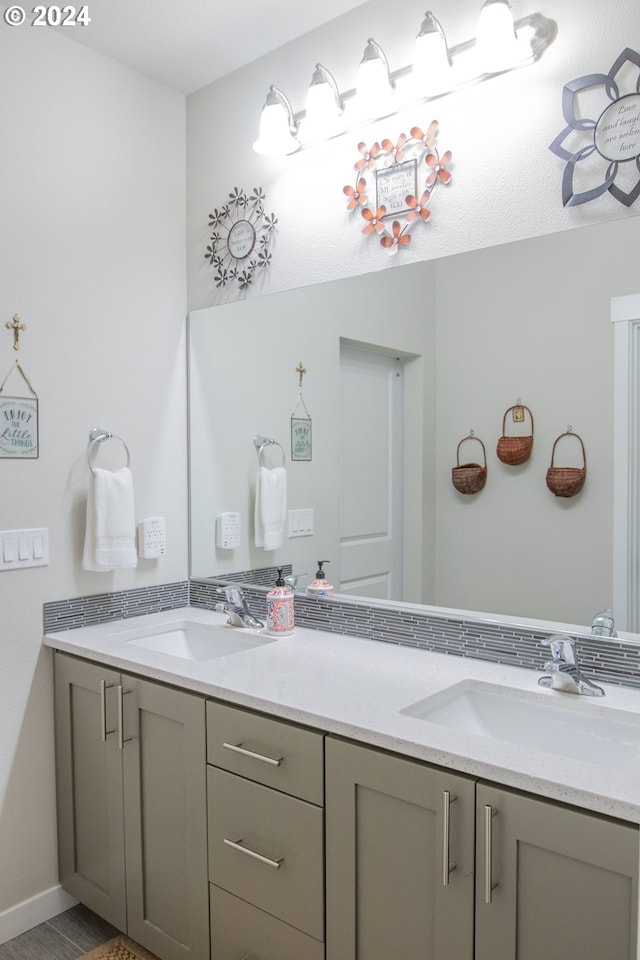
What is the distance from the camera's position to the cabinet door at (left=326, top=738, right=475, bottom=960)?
3.96 ft

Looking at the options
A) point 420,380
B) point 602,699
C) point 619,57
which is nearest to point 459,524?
point 420,380

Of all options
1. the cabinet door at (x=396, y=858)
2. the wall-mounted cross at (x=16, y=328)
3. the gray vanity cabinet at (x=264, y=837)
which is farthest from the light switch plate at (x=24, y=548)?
the cabinet door at (x=396, y=858)

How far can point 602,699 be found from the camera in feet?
4.83

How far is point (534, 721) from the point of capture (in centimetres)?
151

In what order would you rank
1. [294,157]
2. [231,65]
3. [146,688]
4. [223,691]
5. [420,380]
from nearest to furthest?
[223,691] < [146,688] < [420,380] < [294,157] < [231,65]

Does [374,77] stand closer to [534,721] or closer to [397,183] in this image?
[397,183]

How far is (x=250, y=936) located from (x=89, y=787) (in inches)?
27.0

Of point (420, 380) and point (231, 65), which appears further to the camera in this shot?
point (231, 65)

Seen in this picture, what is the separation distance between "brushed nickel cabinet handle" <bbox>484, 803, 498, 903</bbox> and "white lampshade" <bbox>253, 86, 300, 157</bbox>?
6.13 feet

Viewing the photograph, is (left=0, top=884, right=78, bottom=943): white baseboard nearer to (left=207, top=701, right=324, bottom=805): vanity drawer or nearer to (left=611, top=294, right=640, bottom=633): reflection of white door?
(left=207, top=701, right=324, bottom=805): vanity drawer

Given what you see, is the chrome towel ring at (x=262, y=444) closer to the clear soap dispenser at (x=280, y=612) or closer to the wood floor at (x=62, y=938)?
the clear soap dispenser at (x=280, y=612)

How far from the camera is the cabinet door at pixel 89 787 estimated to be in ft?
6.28

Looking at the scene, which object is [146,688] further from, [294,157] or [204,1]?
[204,1]

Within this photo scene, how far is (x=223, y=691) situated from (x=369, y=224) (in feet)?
4.34
